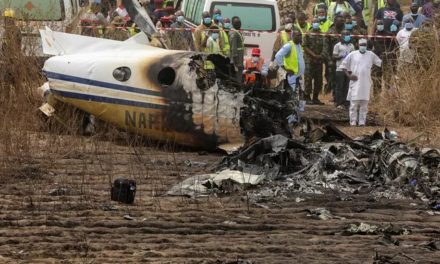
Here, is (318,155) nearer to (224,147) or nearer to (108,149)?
(224,147)

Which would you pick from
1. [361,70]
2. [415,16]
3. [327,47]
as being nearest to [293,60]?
[361,70]

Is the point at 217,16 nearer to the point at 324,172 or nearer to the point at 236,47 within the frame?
the point at 236,47

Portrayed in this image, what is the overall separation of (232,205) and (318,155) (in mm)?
2353

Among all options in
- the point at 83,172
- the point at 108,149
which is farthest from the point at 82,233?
the point at 108,149

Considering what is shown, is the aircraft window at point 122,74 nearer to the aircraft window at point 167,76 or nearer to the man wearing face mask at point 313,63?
the aircraft window at point 167,76

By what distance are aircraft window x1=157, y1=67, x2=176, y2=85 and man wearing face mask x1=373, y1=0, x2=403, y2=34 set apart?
832 centimetres

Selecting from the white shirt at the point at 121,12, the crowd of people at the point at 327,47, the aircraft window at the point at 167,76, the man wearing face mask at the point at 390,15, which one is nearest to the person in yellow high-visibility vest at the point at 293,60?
the crowd of people at the point at 327,47

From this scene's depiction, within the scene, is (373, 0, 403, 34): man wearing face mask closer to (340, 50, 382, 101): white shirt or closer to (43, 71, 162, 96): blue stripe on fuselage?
(340, 50, 382, 101): white shirt

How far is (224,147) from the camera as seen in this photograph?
14.7m

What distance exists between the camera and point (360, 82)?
19.2 meters

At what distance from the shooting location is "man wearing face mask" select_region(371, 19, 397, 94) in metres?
20.1

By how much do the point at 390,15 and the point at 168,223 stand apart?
46.4 ft

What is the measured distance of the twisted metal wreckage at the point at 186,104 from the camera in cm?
1288

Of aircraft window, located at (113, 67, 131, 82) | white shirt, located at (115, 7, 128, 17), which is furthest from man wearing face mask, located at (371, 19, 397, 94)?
aircraft window, located at (113, 67, 131, 82)
